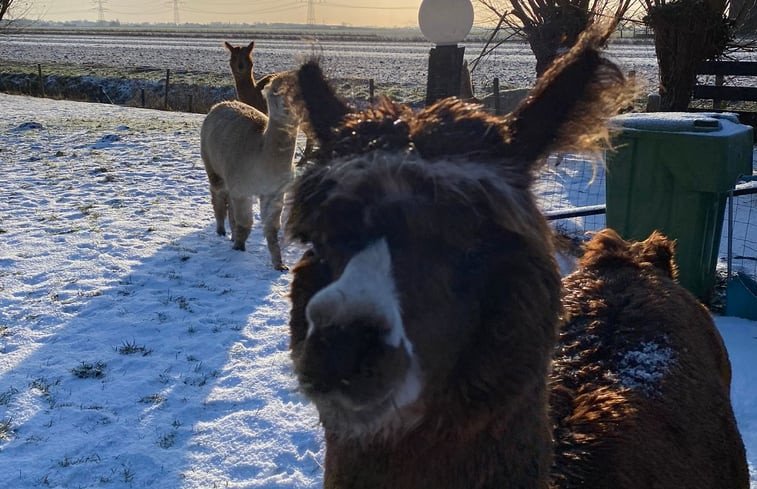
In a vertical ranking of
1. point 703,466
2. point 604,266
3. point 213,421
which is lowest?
point 213,421

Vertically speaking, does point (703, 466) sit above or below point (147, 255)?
above

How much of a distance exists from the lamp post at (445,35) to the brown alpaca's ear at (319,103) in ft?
11.1

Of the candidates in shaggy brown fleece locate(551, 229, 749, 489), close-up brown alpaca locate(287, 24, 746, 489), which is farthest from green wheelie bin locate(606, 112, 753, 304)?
close-up brown alpaca locate(287, 24, 746, 489)

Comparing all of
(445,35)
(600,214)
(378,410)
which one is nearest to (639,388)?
(378,410)

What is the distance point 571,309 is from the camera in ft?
7.87

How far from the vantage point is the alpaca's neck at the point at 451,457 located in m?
1.44

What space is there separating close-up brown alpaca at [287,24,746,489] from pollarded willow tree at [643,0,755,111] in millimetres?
9898

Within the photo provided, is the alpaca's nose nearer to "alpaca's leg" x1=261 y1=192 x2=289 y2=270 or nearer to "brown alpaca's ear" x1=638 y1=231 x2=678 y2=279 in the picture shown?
"brown alpaca's ear" x1=638 y1=231 x2=678 y2=279

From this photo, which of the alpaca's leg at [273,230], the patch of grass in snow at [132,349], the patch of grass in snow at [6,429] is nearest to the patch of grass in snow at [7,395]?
the patch of grass in snow at [6,429]

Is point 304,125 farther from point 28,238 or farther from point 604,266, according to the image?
point 28,238

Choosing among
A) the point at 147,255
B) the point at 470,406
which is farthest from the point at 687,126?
the point at 147,255

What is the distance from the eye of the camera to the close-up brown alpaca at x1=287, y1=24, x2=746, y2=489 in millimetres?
1309

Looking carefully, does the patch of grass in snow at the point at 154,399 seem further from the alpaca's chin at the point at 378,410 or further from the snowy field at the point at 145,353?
the alpaca's chin at the point at 378,410

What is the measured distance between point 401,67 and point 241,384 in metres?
32.5
